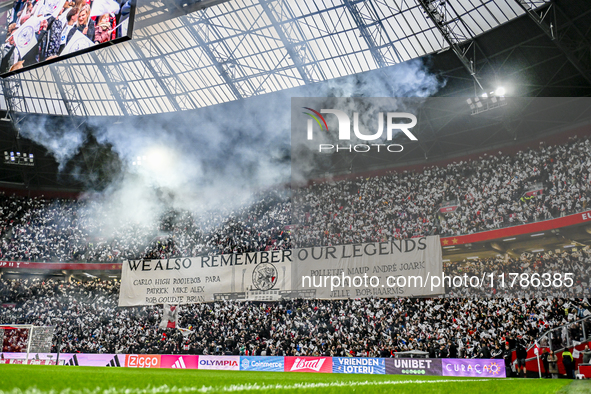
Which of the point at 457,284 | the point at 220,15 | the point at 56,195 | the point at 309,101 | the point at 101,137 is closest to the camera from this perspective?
the point at 457,284

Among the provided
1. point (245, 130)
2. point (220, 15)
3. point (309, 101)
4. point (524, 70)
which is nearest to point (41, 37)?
point (220, 15)

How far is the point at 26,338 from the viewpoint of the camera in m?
23.7

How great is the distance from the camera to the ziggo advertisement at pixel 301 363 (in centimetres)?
1434

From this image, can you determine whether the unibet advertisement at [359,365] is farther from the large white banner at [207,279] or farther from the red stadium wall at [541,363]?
the large white banner at [207,279]

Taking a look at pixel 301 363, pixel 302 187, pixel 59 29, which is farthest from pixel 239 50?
pixel 301 363

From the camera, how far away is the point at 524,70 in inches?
776

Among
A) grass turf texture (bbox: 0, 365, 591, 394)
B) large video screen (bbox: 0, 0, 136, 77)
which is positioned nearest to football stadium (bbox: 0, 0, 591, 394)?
large video screen (bbox: 0, 0, 136, 77)

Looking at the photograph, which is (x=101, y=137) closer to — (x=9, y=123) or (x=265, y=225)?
(x=9, y=123)

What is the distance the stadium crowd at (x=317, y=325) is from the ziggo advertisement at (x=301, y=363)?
0.60m

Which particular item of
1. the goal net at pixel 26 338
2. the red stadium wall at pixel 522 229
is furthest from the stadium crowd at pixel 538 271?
the goal net at pixel 26 338

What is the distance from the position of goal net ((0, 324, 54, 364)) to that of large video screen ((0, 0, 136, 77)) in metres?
14.4

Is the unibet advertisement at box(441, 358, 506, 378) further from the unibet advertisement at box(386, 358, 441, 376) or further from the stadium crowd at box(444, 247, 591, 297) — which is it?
the stadium crowd at box(444, 247, 591, 297)

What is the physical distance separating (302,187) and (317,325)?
10.5 metres

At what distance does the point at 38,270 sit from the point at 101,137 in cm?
980
